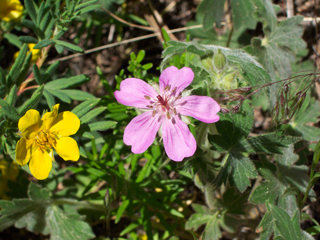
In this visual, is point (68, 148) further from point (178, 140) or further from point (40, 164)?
point (178, 140)

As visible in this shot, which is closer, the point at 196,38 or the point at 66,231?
the point at 66,231

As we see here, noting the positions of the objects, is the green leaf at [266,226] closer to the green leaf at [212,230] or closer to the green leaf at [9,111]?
the green leaf at [212,230]

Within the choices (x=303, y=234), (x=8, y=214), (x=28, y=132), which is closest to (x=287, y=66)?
(x=303, y=234)

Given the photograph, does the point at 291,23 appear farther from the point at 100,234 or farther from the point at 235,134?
the point at 100,234

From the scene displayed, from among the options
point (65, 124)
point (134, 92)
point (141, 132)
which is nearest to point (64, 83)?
point (65, 124)

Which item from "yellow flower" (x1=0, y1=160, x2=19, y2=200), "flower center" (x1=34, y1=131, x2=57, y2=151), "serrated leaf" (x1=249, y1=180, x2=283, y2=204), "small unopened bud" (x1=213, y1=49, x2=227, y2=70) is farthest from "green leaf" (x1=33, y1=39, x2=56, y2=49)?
"serrated leaf" (x1=249, y1=180, x2=283, y2=204)

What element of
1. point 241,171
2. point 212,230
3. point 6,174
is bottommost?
point 212,230
